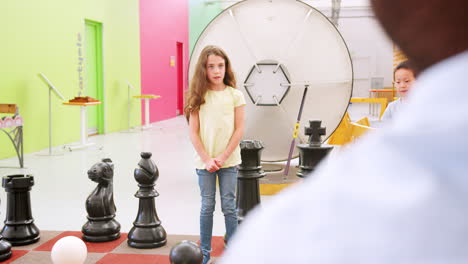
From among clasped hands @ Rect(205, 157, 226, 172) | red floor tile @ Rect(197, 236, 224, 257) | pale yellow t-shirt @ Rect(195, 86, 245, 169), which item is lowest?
red floor tile @ Rect(197, 236, 224, 257)

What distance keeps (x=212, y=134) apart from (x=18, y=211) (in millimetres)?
1368

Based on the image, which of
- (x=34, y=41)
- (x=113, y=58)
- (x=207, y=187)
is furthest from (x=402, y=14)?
(x=113, y=58)

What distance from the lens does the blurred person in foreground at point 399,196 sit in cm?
35

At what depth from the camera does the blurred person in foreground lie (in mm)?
348

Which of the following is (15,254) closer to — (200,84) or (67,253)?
(67,253)

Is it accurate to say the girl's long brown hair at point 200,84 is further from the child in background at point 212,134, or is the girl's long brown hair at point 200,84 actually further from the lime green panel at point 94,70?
the lime green panel at point 94,70

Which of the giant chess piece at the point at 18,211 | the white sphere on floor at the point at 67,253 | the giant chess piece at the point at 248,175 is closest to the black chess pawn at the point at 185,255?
the white sphere on floor at the point at 67,253

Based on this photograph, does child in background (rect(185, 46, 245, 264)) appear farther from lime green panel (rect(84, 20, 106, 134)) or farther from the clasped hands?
A: lime green panel (rect(84, 20, 106, 134))

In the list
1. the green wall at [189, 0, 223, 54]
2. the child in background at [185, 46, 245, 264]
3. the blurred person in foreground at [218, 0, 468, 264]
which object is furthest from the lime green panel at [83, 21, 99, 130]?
the blurred person in foreground at [218, 0, 468, 264]

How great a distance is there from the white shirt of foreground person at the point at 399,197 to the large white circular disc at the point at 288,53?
4.86 meters

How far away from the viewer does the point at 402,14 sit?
17.6 inches

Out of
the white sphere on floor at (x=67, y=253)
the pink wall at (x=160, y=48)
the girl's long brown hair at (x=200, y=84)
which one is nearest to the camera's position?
the white sphere on floor at (x=67, y=253)

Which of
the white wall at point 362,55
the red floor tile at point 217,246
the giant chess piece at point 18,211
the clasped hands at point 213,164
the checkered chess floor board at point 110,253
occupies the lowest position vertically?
the red floor tile at point 217,246

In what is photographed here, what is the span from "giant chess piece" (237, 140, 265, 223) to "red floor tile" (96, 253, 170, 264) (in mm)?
601
